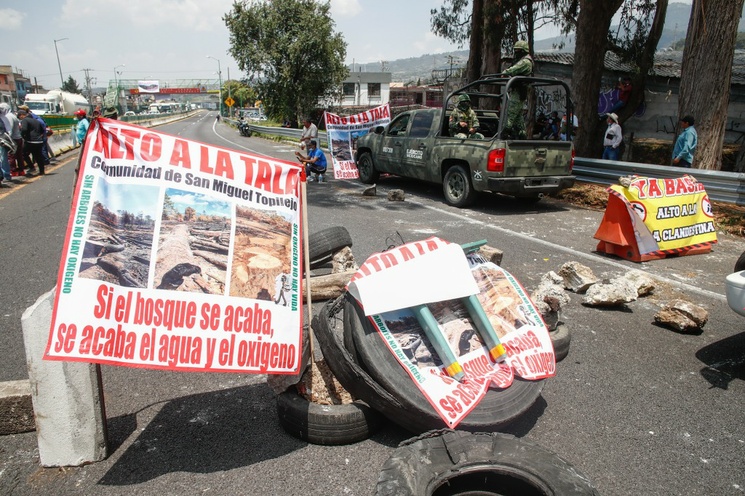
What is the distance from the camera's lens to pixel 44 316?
252cm

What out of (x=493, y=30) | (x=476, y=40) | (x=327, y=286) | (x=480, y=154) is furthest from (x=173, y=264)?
(x=476, y=40)

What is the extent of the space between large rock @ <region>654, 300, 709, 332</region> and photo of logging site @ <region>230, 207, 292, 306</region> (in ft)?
11.8

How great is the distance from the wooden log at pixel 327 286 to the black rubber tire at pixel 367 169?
8079mm

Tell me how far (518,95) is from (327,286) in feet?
21.4

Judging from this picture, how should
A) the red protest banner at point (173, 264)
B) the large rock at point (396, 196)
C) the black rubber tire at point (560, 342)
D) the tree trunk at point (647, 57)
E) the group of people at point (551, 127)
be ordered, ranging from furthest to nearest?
the tree trunk at point (647, 57)
the group of people at point (551, 127)
the large rock at point (396, 196)
the black rubber tire at point (560, 342)
the red protest banner at point (173, 264)

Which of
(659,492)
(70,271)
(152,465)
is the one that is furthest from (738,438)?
(70,271)

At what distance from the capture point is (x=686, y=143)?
1005 centimetres

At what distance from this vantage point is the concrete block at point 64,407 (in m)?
2.59

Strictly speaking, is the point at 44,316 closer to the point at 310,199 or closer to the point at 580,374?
the point at 580,374

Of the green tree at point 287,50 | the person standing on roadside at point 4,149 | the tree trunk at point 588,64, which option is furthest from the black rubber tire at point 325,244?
the green tree at point 287,50

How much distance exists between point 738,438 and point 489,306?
1.63 metres

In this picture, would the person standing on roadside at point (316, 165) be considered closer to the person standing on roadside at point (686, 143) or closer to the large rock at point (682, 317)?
the person standing on roadside at point (686, 143)

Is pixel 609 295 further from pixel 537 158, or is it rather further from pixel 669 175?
pixel 669 175

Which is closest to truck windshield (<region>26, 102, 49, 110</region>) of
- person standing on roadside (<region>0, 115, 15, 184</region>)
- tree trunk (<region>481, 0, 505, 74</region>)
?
person standing on roadside (<region>0, 115, 15, 184</region>)
